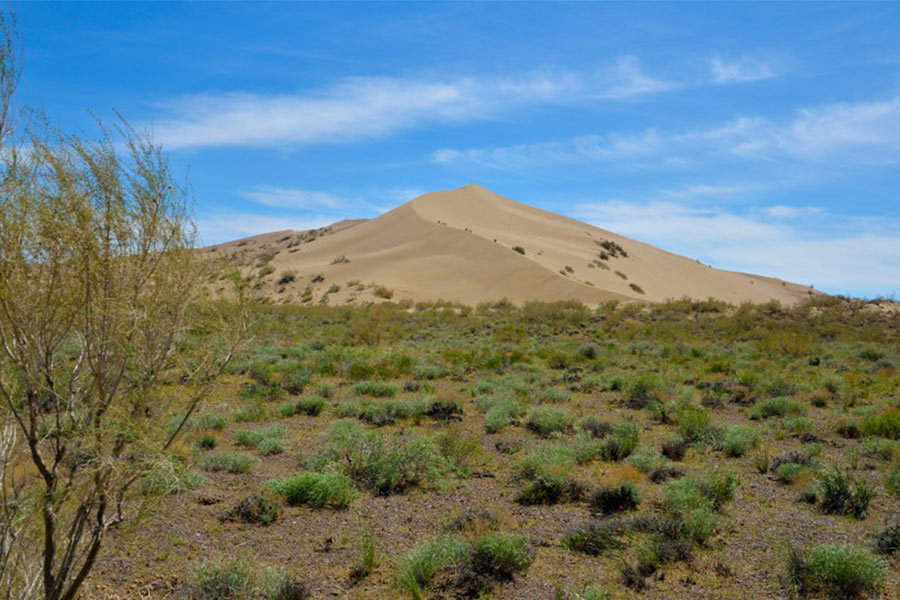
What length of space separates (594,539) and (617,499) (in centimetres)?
111

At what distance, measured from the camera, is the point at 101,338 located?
11.8 feet

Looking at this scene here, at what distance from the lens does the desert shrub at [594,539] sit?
5781 mm

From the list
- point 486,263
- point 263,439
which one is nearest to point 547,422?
point 263,439

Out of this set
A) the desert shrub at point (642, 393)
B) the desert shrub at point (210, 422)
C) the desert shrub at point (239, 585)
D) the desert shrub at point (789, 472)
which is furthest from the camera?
the desert shrub at point (642, 393)

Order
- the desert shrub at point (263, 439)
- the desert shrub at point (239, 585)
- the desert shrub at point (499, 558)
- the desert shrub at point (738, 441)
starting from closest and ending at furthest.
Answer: the desert shrub at point (239, 585) → the desert shrub at point (499, 558) → the desert shrub at point (263, 439) → the desert shrub at point (738, 441)

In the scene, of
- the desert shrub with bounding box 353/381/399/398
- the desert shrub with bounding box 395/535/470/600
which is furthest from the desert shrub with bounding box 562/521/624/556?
the desert shrub with bounding box 353/381/399/398

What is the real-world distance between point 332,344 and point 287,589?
16426mm

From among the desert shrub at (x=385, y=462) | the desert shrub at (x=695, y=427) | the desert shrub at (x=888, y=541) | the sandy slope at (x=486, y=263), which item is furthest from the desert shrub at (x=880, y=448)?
the sandy slope at (x=486, y=263)

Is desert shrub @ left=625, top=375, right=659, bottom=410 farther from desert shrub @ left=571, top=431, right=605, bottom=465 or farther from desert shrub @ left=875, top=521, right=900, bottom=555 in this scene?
desert shrub @ left=875, top=521, right=900, bottom=555

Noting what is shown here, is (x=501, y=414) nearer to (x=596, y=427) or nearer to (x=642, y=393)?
(x=596, y=427)

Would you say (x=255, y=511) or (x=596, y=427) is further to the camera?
(x=596, y=427)

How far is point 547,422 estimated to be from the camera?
10203 millimetres

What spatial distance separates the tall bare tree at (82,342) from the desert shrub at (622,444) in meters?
6.33

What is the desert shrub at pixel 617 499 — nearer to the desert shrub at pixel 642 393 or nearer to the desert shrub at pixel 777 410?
the desert shrub at pixel 642 393
